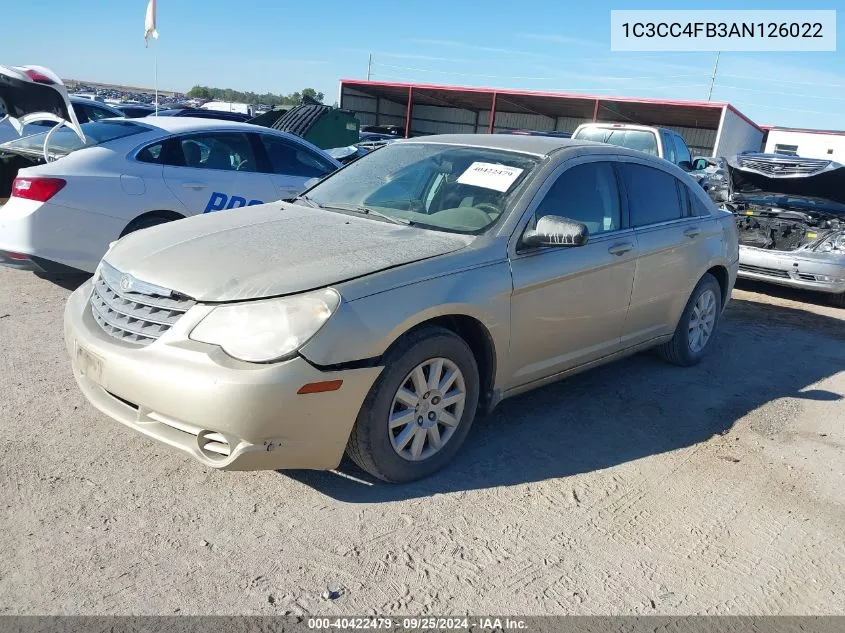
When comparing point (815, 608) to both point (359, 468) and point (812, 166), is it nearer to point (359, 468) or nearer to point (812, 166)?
point (359, 468)

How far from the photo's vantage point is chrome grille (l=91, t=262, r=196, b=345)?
3.17 meters

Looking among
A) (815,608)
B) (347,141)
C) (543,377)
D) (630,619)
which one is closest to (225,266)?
(543,377)

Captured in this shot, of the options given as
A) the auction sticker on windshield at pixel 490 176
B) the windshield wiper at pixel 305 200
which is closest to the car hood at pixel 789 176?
the auction sticker on windshield at pixel 490 176

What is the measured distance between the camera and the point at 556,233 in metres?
3.83

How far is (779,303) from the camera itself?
27.9 ft

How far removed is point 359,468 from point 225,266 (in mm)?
1166

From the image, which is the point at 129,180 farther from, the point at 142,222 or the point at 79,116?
the point at 79,116

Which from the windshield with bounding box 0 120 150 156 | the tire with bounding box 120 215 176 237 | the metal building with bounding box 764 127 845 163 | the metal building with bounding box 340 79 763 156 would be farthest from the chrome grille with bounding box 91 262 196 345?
the metal building with bounding box 764 127 845 163

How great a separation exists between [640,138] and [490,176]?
27.5ft

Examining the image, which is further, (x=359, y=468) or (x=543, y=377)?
(x=543, y=377)

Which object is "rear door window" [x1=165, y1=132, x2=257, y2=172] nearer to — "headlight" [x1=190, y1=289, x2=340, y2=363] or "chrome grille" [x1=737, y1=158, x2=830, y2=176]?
"headlight" [x1=190, y1=289, x2=340, y2=363]

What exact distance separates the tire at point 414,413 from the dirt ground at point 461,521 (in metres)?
0.13

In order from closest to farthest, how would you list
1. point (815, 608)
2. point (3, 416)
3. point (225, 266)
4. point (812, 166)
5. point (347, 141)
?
point (815, 608), point (225, 266), point (3, 416), point (812, 166), point (347, 141)

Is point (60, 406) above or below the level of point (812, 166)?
below
